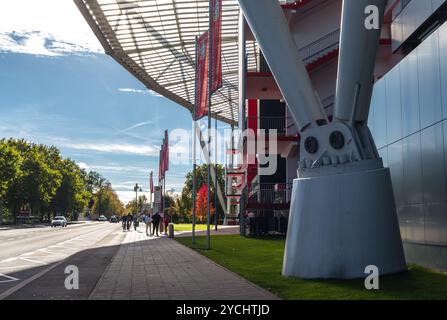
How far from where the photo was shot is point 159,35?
4919cm

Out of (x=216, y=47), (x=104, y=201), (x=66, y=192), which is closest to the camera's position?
(x=216, y=47)

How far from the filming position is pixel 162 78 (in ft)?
206

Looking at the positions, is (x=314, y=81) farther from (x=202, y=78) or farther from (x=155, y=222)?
(x=155, y=222)

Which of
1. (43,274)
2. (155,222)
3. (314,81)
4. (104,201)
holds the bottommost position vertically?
(43,274)

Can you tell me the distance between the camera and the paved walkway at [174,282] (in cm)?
910

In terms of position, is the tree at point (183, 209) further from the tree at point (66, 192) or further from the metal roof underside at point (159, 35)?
the metal roof underside at point (159, 35)

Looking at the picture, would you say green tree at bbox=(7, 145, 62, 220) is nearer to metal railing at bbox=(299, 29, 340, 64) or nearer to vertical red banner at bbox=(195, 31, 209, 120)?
metal railing at bbox=(299, 29, 340, 64)

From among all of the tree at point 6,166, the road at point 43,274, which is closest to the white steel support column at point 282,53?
the road at point 43,274

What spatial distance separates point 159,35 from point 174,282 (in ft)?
134

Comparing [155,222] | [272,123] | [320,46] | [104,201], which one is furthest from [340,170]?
[104,201]

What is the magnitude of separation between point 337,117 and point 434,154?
9.56 ft

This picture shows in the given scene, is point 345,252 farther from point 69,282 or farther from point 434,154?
point 69,282

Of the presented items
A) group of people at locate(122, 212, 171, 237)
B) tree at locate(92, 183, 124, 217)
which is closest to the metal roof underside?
group of people at locate(122, 212, 171, 237)

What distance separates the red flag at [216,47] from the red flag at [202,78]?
1.33m
